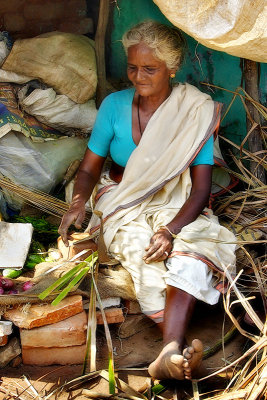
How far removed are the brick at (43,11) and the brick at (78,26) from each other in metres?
0.08

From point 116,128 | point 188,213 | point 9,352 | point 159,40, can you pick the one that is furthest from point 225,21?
point 9,352

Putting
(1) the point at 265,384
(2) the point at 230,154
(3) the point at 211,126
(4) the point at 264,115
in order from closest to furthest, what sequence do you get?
(1) the point at 265,384, (3) the point at 211,126, (4) the point at 264,115, (2) the point at 230,154

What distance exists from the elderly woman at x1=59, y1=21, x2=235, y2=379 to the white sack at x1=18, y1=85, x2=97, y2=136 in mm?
640

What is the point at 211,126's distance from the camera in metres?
3.74

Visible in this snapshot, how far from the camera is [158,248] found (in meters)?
3.39

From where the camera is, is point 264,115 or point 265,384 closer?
point 265,384

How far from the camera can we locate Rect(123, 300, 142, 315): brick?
3.64 m

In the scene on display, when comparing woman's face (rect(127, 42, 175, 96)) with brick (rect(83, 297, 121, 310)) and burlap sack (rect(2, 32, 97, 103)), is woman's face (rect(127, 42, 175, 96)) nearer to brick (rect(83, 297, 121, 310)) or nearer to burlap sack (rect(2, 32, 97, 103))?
burlap sack (rect(2, 32, 97, 103))

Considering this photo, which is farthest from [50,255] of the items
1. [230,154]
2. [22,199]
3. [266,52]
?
[266,52]

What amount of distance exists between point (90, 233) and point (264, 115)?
1377 mm

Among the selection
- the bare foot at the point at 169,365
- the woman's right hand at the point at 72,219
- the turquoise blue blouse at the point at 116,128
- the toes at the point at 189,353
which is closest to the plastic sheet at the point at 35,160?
the turquoise blue blouse at the point at 116,128

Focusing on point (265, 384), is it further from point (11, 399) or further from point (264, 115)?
point (264, 115)

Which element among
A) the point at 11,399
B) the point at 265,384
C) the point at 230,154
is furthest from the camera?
the point at 230,154

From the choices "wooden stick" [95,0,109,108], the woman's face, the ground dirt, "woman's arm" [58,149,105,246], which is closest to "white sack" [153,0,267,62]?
the woman's face
